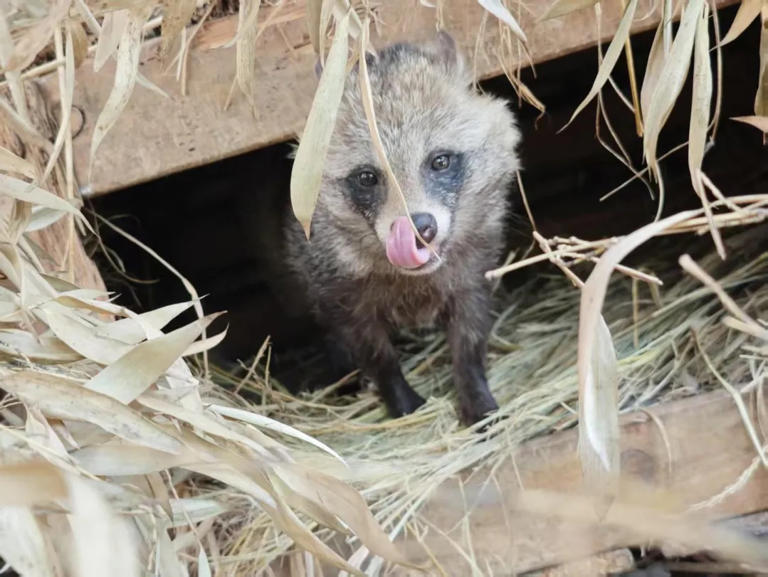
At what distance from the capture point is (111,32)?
5.01 ft

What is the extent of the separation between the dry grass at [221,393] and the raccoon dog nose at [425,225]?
33cm

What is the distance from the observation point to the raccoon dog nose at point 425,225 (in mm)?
1802

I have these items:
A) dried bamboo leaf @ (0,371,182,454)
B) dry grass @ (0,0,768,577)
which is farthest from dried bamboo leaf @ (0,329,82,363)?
dried bamboo leaf @ (0,371,182,454)

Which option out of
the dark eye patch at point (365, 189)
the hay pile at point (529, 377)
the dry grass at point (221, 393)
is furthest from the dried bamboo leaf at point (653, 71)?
the dark eye patch at point (365, 189)

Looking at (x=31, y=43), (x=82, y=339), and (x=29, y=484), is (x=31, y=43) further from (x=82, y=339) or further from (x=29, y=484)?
(x=29, y=484)

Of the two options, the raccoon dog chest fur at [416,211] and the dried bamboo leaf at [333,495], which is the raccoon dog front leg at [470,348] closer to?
the raccoon dog chest fur at [416,211]

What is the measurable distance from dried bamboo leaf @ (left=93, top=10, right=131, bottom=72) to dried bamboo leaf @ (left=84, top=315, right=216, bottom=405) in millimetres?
560

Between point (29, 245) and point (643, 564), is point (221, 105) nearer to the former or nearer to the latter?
point (29, 245)

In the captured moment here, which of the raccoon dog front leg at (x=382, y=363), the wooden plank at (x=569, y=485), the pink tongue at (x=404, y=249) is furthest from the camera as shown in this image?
the raccoon dog front leg at (x=382, y=363)

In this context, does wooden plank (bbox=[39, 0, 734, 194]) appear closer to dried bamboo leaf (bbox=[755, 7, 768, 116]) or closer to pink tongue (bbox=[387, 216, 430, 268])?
pink tongue (bbox=[387, 216, 430, 268])

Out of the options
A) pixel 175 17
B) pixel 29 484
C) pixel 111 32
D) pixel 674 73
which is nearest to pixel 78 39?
pixel 111 32

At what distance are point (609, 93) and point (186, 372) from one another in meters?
2.20

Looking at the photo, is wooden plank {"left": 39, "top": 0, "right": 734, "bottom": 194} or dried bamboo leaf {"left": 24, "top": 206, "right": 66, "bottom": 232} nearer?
dried bamboo leaf {"left": 24, "top": 206, "right": 66, "bottom": 232}

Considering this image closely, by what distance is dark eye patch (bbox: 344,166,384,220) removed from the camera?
1.99 meters
